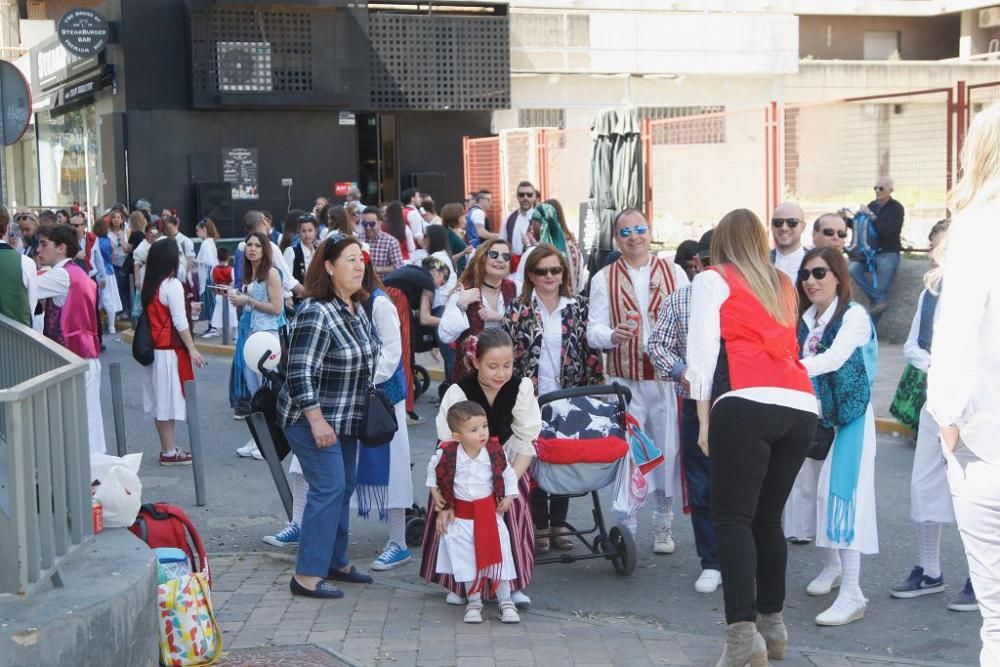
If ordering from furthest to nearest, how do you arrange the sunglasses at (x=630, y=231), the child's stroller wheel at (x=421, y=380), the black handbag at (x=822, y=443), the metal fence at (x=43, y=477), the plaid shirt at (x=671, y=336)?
1. the child's stroller wheel at (x=421, y=380)
2. the sunglasses at (x=630, y=231)
3. the plaid shirt at (x=671, y=336)
4. the black handbag at (x=822, y=443)
5. the metal fence at (x=43, y=477)

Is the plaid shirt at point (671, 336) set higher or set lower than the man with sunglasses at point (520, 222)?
lower

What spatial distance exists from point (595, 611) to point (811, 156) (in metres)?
12.2

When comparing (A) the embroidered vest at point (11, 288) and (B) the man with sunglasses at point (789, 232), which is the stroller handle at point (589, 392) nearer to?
(B) the man with sunglasses at point (789, 232)

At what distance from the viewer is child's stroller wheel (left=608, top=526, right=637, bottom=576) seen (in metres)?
6.74

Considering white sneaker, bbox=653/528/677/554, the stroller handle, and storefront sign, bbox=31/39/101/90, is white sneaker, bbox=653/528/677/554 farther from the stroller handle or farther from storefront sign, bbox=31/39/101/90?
storefront sign, bbox=31/39/101/90

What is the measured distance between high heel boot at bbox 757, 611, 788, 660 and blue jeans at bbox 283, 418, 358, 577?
2.11 metres

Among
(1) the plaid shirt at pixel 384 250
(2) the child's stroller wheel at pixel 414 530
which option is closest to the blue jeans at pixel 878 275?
(1) the plaid shirt at pixel 384 250

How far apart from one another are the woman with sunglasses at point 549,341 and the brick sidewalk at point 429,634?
35.3 inches

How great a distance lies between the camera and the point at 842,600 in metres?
6.05

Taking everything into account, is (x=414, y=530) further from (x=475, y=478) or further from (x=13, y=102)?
(x=13, y=102)

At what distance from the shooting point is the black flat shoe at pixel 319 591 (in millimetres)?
6328

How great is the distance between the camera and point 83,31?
87.6ft

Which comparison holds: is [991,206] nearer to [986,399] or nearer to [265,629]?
[986,399]

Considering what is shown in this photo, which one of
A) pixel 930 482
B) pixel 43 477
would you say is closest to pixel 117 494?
pixel 43 477
